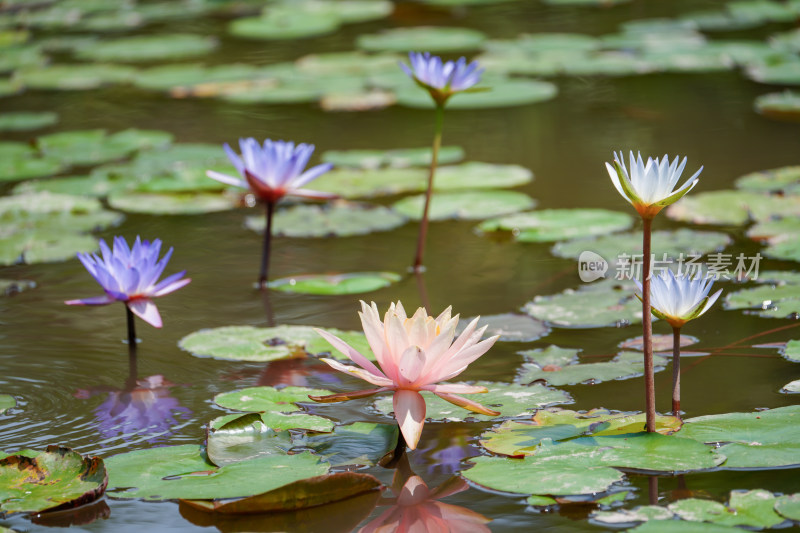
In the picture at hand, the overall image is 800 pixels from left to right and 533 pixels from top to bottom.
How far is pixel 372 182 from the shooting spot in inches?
151

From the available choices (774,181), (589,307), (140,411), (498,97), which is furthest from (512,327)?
(498,97)

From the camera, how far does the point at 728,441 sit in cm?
170

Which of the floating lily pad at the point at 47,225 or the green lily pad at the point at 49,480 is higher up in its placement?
the floating lily pad at the point at 47,225

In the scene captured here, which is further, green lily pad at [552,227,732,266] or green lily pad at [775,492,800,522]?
green lily pad at [552,227,732,266]

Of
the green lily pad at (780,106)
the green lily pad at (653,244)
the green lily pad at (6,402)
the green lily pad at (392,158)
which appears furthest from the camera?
the green lily pad at (780,106)

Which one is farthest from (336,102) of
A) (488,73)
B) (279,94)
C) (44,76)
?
(44,76)

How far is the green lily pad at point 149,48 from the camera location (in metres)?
6.61

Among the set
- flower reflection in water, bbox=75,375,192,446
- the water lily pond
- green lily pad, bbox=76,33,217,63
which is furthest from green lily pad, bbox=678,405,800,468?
green lily pad, bbox=76,33,217,63

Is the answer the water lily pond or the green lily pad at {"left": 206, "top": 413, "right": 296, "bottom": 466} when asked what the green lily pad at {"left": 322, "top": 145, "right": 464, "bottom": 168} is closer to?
the water lily pond

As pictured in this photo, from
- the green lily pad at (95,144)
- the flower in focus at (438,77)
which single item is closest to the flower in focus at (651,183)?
the flower in focus at (438,77)

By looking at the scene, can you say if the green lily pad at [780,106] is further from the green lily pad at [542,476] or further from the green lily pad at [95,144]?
the green lily pad at [542,476]

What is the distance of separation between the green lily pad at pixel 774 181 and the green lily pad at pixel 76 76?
4.02 m

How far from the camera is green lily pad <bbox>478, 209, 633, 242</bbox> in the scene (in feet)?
10.3

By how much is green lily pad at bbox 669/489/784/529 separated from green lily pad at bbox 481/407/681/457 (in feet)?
0.75
